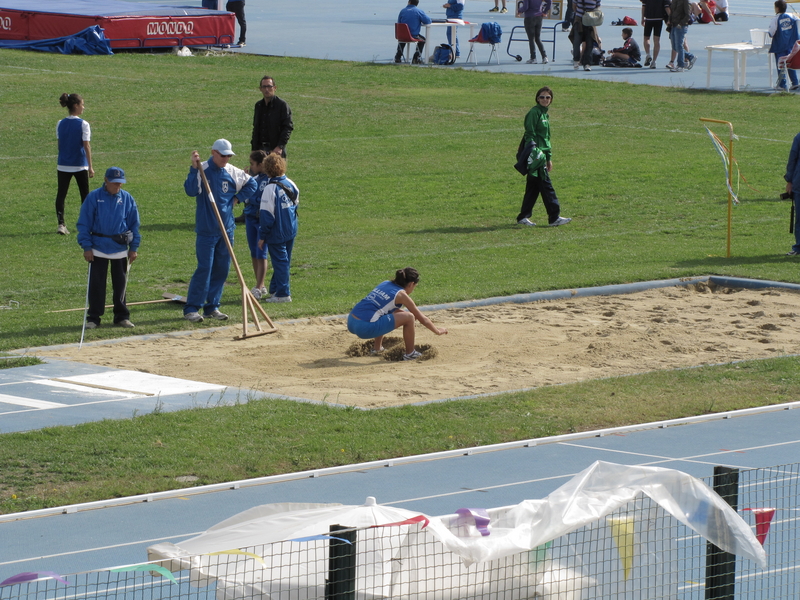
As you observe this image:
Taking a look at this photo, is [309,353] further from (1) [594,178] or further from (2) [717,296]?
(1) [594,178]

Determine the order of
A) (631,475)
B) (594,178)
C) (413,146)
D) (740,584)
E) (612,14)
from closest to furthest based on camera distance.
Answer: (631,475)
(740,584)
(594,178)
(413,146)
(612,14)

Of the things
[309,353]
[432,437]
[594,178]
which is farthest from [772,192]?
[432,437]

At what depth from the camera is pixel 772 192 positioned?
23.2m

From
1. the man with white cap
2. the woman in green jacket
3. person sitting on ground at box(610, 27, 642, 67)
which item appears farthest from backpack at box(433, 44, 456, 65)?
the man with white cap

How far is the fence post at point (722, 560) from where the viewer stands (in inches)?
201

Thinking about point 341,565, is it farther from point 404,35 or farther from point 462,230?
point 404,35

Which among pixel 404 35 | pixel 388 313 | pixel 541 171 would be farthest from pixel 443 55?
pixel 388 313

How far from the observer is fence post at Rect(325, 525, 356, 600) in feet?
14.4

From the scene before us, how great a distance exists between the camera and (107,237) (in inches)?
538

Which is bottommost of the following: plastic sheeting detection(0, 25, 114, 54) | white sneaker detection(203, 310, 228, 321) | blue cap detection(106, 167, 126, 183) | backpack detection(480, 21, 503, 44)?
white sneaker detection(203, 310, 228, 321)

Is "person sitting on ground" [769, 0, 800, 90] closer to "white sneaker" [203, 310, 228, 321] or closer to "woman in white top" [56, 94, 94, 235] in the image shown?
"woman in white top" [56, 94, 94, 235]

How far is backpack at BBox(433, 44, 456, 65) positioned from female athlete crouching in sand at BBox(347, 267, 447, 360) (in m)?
27.2

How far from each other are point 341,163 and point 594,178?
5111 mm

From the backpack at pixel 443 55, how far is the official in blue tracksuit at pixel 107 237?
2615 cm
